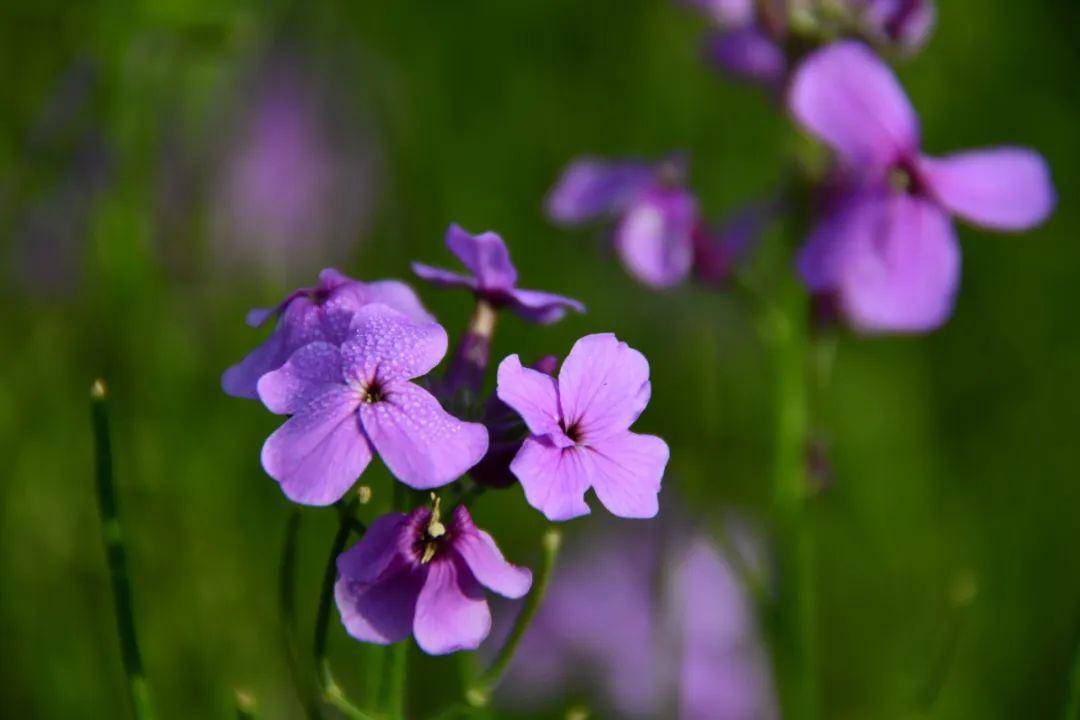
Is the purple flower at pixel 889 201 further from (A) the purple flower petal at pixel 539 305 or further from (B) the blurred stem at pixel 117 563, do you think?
(B) the blurred stem at pixel 117 563

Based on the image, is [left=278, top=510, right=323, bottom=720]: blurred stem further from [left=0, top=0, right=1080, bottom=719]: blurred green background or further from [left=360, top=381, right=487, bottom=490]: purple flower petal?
[left=0, top=0, right=1080, bottom=719]: blurred green background

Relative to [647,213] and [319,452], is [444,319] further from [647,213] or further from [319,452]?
[319,452]

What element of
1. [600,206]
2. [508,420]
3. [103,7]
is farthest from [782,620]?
[103,7]

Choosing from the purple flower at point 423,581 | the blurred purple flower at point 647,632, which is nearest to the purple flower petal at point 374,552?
the purple flower at point 423,581

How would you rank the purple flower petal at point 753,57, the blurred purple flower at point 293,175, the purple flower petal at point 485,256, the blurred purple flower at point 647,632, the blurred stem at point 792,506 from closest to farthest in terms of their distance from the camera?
the purple flower petal at point 485,256
the blurred stem at point 792,506
the purple flower petal at point 753,57
the blurred purple flower at point 647,632
the blurred purple flower at point 293,175

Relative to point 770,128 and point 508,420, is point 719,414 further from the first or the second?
point 508,420
